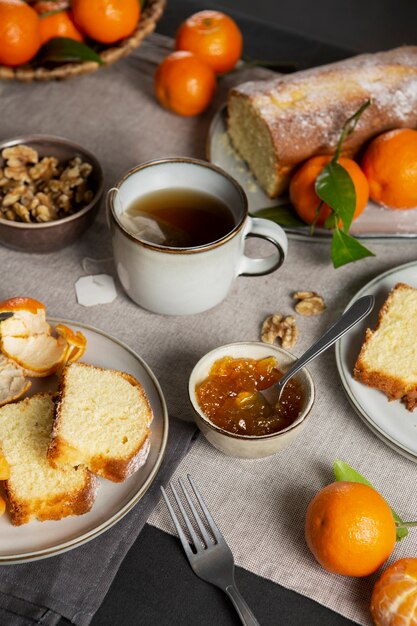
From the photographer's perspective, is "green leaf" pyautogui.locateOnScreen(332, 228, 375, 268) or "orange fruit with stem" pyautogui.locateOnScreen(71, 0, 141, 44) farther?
"orange fruit with stem" pyautogui.locateOnScreen(71, 0, 141, 44)

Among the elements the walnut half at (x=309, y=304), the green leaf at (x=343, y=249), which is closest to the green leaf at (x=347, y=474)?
the walnut half at (x=309, y=304)

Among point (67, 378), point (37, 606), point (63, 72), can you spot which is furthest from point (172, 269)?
point (63, 72)

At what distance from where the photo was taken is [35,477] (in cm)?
137

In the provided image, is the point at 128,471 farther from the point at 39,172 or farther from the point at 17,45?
the point at 17,45

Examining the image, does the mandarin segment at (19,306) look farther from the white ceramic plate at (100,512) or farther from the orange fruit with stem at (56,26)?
the orange fruit with stem at (56,26)

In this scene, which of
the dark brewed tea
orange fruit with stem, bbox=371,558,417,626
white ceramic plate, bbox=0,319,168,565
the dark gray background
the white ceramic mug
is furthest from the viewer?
the dark gray background

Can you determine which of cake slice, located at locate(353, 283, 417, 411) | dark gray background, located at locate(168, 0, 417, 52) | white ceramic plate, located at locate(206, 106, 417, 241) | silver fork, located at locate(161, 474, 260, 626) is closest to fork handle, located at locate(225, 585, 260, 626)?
silver fork, located at locate(161, 474, 260, 626)

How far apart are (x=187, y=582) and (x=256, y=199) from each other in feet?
3.65

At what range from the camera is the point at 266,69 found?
2562mm

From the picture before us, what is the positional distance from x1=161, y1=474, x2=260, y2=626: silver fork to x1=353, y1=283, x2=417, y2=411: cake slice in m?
0.47

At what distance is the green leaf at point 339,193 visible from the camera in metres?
1.82

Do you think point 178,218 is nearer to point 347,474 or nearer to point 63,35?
point 347,474

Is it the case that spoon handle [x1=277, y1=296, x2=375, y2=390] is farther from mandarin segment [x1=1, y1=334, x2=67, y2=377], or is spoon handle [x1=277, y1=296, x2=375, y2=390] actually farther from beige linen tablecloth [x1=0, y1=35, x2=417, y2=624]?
mandarin segment [x1=1, y1=334, x2=67, y2=377]

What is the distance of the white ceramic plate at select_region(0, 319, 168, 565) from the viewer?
1298 mm
